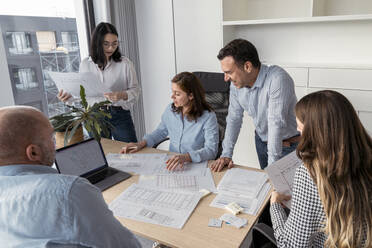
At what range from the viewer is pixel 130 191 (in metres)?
1.50

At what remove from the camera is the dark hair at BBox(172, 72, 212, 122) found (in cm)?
196

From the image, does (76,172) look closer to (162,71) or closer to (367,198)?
(367,198)

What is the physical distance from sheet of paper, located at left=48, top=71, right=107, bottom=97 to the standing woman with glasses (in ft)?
0.83

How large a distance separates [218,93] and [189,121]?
398 mm

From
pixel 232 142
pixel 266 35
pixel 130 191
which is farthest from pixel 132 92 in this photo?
pixel 266 35

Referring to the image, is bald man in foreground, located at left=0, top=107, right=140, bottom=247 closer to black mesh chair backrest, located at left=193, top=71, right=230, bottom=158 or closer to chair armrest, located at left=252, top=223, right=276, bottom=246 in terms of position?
chair armrest, located at left=252, top=223, right=276, bottom=246

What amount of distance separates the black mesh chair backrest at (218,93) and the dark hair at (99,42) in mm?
786

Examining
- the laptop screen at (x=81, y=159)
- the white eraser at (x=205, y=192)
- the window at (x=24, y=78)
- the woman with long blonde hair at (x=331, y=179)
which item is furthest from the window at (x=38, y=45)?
the woman with long blonde hair at (x=331, y=179)

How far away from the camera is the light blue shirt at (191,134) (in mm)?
1962

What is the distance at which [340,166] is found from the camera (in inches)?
38.6

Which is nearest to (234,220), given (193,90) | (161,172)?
(161,172)

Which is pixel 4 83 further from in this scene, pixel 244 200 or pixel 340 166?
pixel 340 166

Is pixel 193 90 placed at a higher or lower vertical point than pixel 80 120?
higher

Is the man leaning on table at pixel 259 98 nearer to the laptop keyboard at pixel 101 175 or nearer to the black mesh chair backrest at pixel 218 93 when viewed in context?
the black mesh chair backrest at pixel 218 93
